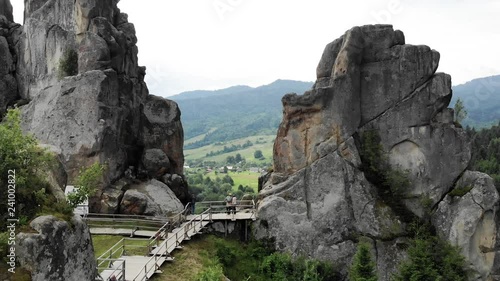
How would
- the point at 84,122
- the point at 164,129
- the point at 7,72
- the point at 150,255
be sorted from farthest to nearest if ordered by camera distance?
1. the point at 164,129
2. the point at 7,72
3. the point at 84,122
4. the point at 150,255

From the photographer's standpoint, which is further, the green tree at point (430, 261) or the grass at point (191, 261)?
the green tree at point (430, 261)

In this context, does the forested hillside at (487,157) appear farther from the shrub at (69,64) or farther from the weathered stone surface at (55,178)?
the weathered stone surface at (55,178)

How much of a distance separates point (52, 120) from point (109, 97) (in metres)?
4.92

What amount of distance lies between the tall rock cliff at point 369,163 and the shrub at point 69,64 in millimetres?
18811

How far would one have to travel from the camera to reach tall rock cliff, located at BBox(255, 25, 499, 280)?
36656 millimetres

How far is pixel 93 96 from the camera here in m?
41.1

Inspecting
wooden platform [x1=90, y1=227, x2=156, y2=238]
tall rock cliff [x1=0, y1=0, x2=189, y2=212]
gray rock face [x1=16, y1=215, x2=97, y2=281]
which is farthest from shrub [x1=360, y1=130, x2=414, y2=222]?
gray rock face [x1=16, y1=215, x2=97, y2=281]

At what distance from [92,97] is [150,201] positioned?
373 inches

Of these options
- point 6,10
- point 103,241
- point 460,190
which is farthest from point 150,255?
point 6,10

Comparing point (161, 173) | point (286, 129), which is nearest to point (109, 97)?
point (161, 173)

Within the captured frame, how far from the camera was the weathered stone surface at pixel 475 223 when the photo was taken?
1419 inches

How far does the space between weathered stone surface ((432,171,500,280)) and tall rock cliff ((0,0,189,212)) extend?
67.8 ft

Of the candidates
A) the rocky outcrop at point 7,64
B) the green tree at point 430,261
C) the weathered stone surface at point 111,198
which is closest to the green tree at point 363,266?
the green tree at point 430,261

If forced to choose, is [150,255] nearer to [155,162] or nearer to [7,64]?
[155,162]
